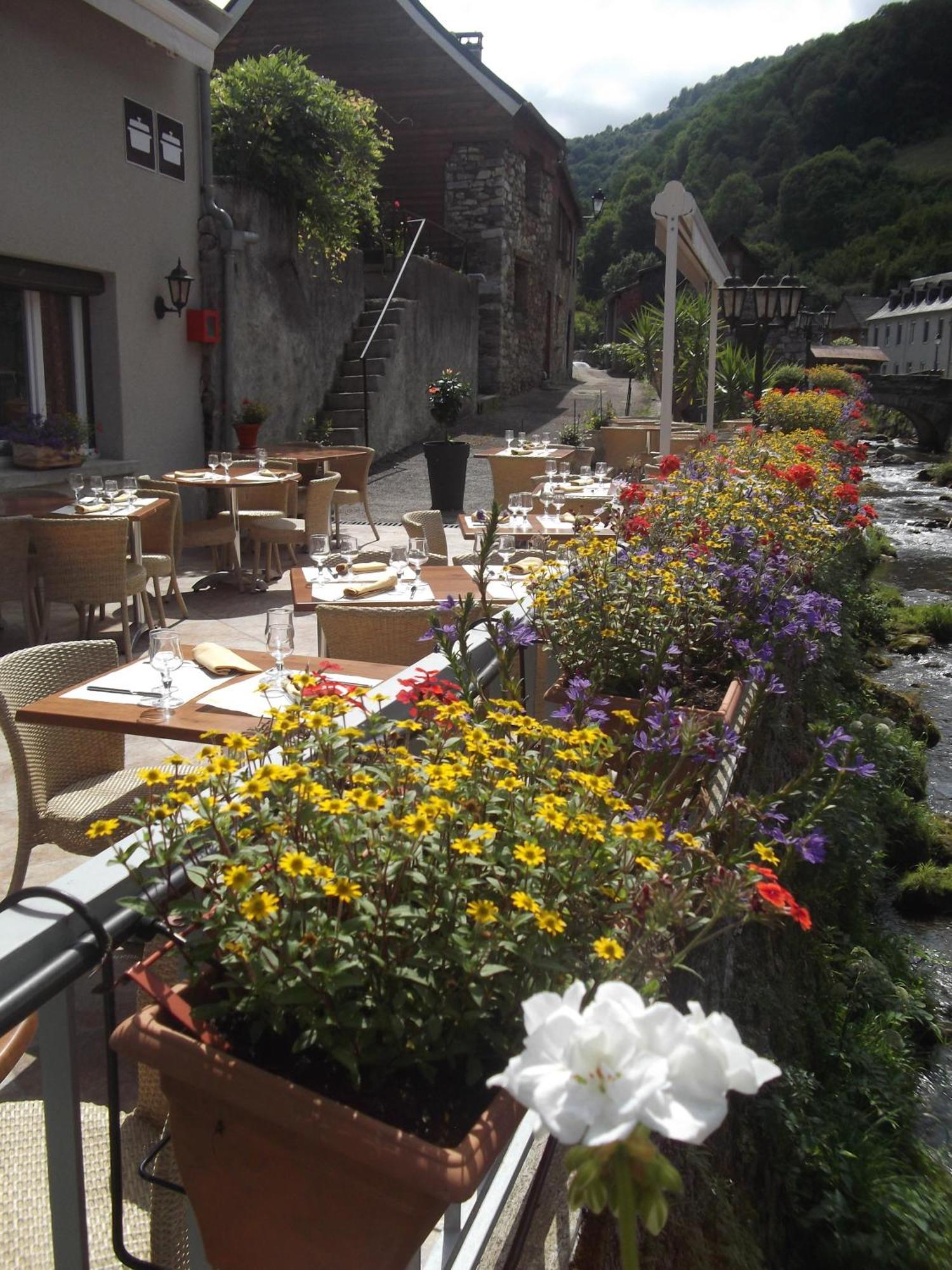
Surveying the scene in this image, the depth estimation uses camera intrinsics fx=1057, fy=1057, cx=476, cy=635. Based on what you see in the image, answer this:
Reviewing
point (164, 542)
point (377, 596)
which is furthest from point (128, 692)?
point (164, 542)

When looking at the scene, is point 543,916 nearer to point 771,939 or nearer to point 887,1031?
point 771,939

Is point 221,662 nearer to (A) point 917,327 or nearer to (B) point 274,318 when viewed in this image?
(B) point 274,318

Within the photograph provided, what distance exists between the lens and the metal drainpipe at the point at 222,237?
951 cm

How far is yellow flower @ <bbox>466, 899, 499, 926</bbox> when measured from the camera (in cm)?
104

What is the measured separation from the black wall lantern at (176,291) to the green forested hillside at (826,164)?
49.0 meters

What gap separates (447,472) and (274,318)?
251 cm

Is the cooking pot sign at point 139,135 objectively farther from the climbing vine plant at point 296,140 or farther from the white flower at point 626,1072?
the white flower at point 626,1072

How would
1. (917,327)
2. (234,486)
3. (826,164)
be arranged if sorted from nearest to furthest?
(234,486), (917,327), (826,164)

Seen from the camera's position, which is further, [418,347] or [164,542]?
[418,347]

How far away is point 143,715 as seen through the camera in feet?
8.75

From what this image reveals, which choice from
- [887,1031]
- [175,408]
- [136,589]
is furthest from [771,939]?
[175,408]

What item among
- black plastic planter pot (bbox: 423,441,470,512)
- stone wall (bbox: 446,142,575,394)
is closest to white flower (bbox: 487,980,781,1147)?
black plastic planter pot (bbox: 423,441,470,512)

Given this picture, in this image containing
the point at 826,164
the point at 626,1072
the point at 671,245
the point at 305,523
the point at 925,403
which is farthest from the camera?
the point at 826,164

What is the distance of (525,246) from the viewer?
20078mm
